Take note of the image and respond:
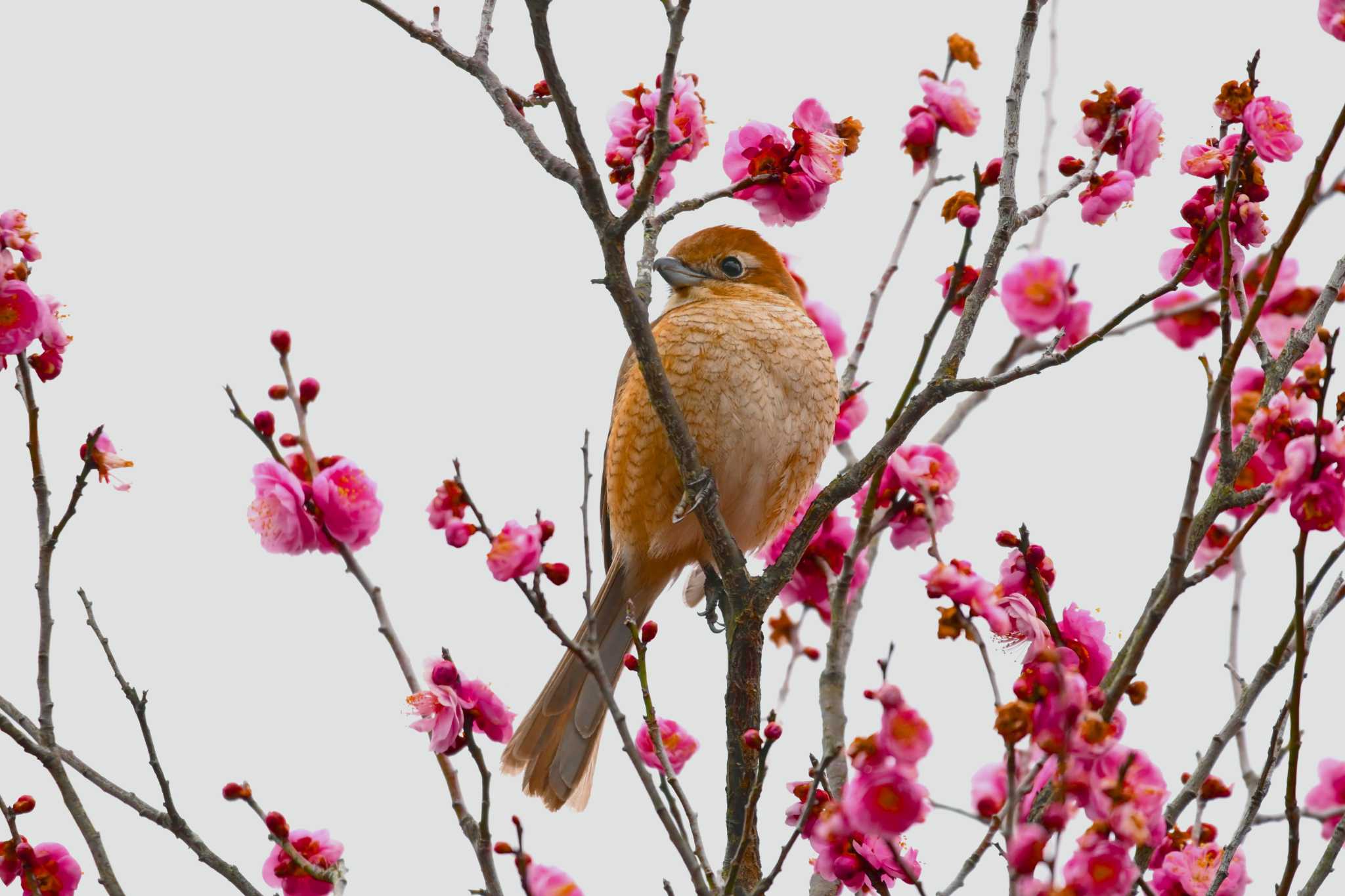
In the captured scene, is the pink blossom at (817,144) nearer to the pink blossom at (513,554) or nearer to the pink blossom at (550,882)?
the pink blossom at (513,554)

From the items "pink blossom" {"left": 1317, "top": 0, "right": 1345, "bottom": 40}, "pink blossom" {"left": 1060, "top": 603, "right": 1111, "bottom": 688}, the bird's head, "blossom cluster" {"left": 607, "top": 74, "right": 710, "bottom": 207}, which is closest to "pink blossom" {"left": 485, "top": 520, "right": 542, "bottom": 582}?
"pink blossom" {"left": 1060, "top": 603, "right": 1111, "bottom": 688}

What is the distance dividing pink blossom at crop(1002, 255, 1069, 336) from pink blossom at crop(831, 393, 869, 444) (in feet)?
6.38

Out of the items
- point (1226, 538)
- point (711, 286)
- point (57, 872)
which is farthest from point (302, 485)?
point (711, 286)

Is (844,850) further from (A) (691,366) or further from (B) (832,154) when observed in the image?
(A) (691,366)

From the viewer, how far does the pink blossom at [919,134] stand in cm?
401

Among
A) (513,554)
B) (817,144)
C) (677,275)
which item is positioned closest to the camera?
(513,554)

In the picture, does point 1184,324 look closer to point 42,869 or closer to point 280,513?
point 280,513

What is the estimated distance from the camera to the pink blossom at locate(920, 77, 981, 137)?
3918mm

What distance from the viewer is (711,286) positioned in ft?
20.0

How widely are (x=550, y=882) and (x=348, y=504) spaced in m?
0.98

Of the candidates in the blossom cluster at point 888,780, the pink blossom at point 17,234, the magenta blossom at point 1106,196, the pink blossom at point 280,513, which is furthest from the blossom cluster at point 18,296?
the magenta blossom at point 1106,196

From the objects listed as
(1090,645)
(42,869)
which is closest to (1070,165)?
(1090,645)

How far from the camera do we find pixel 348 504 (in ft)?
10.5

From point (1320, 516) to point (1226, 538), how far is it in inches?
38.7
